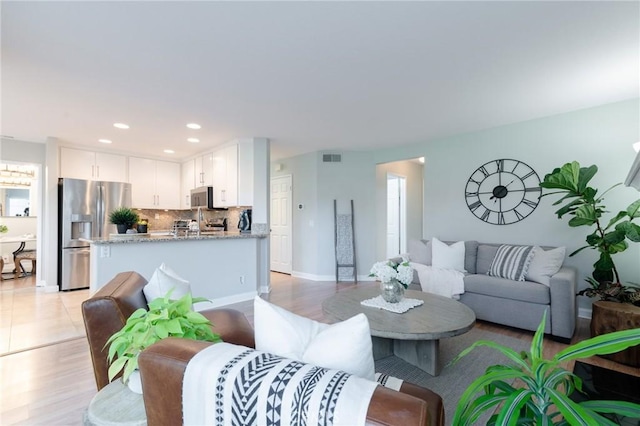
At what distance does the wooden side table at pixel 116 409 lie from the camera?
37.5 inches

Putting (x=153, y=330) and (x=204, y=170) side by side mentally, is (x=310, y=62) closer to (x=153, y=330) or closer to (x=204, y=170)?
(x=153, y=330)

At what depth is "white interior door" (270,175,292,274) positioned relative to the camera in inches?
246

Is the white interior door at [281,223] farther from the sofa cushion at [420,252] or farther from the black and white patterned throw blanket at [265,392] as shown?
the black and white patterned throw blanket at [265,392]

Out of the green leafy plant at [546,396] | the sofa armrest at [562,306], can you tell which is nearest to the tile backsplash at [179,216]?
the sofa armrest at [562,306]

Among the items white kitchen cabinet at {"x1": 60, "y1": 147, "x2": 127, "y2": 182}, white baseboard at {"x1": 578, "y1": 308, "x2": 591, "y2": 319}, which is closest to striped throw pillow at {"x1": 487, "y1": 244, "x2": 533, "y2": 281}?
white baseboard at {"x1": 578, "y1": 308, "x2": 591, "y2": 319}

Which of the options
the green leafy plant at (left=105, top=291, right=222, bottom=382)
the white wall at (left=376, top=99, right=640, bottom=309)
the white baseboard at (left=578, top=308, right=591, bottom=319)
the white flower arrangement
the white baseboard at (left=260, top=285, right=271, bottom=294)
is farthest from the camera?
the white baseboard at (left=260, top=285, right=271, bottom=294)

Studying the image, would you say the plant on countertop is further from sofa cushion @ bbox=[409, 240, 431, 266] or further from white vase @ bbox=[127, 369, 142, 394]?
white vase @ bbox=[127, 369, 142, 394]

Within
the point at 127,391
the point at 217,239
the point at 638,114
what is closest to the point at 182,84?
the point at 217,239

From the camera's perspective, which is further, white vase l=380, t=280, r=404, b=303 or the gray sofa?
the gray sofa

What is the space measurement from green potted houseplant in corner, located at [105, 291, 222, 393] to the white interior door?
5094 mm

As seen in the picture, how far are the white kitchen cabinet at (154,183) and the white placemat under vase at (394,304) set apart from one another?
5177 mm

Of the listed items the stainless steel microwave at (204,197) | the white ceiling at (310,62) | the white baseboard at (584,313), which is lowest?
the white baseboard at (584,313)

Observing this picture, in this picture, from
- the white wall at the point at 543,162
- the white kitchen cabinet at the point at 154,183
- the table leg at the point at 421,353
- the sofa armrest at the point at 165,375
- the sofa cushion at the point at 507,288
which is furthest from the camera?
the white kitchen cabinet at the point at 154,183

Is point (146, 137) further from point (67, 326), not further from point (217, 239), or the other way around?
point (67, 326)
